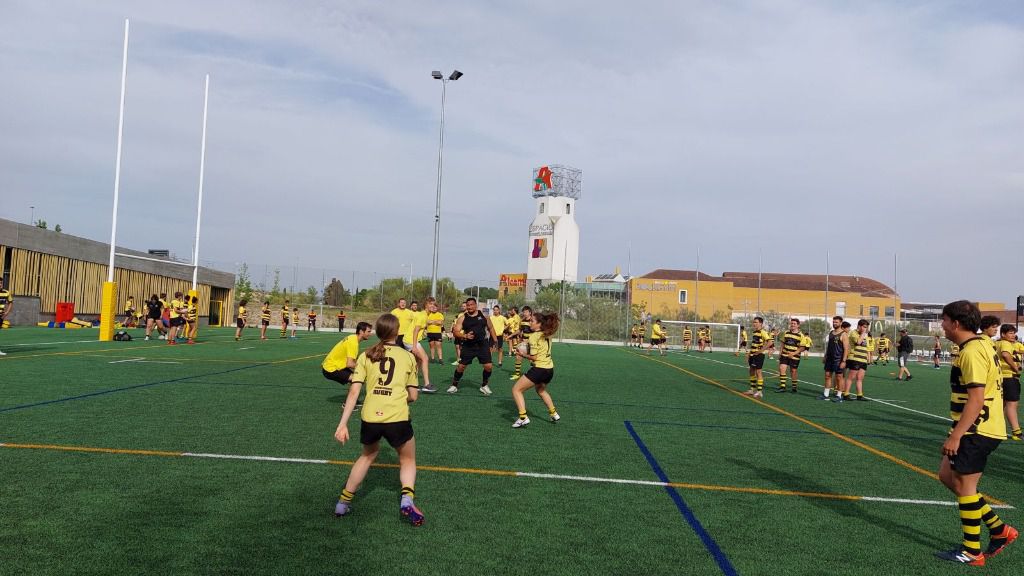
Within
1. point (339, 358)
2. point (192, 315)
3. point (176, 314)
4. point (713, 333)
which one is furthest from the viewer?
point (713, 333)

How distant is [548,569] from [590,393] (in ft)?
32.3

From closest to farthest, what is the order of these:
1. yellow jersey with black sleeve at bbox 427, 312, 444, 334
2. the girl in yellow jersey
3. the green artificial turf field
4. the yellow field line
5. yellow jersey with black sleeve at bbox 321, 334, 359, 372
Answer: the green artificial turf field < the yellow field line < the girl in yellow jersey < yellow jersey with black sleeve at bbox 321, 334, 359, 372 < yellow jersey with black sleeve at bbox 427, 312, 444, 334

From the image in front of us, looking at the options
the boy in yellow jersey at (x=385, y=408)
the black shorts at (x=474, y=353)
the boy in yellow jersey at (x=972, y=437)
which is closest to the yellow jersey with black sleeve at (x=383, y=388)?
the boy in yellow jersey at (x=385, y=408)

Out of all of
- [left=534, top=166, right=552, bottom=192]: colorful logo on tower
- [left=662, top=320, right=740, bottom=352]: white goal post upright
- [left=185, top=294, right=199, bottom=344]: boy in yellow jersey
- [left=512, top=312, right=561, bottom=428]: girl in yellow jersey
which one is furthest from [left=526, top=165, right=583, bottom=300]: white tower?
[left=512, top=312, right=561, bottom=428]: girl in yellow jersey

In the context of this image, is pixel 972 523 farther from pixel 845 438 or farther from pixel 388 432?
pixel 845 438

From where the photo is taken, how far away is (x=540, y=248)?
102688mm

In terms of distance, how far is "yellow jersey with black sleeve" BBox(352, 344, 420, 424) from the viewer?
191 inches

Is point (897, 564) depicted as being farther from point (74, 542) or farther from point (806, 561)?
point (74, 542)

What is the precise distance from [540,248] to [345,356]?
93180 mm

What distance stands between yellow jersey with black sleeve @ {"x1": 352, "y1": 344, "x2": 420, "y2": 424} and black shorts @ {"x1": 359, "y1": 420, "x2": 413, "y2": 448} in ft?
0.10

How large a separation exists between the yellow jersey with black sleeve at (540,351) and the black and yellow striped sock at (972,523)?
5.26 metres

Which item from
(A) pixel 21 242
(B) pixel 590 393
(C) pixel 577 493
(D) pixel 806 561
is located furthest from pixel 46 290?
(D) pixel 806 561

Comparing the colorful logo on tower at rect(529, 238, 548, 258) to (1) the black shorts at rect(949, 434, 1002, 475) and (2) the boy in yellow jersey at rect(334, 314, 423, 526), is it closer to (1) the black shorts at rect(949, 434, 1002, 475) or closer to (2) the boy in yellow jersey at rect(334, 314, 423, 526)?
(2) the boy in yellow jersey at rect(334, 314, 423, 526)

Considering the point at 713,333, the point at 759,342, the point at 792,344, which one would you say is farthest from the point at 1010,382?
the point at 713,333
